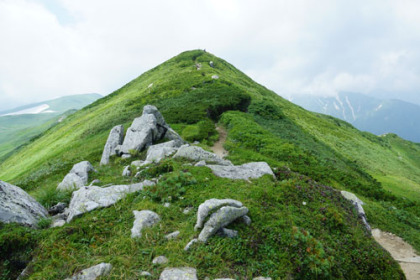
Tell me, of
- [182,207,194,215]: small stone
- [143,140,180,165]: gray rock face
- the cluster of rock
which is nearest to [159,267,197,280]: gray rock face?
[182,207,194,215]: small stone

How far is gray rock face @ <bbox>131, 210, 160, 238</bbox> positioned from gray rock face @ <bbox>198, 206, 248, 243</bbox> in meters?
2.17

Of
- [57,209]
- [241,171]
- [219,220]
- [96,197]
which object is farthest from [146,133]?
[219,220]

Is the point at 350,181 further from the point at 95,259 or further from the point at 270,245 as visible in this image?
the point at 95,259

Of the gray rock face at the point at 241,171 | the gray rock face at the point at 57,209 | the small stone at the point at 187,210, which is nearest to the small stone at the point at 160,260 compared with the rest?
the small stone at the point at 187,210

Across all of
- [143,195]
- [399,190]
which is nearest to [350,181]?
[399,190]

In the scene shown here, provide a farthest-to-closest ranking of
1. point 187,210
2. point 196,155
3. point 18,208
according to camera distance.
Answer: point 196,155 → point 187,210 → point 18,208

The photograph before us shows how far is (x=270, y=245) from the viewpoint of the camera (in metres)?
7.13

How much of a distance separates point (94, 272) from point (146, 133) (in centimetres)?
1478

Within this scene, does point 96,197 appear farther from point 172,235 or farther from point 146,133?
point 146,133

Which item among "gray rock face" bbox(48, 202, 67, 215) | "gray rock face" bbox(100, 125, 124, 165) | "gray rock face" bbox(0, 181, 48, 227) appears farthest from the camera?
"gray rock face" bbox(100, 125, 124, 165)

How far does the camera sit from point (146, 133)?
19688mm

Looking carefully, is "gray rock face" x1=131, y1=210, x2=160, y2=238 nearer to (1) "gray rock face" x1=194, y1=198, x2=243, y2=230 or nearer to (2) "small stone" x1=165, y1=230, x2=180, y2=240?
(2) "small stone" x1=165, y1=230, x2=180, y2=240

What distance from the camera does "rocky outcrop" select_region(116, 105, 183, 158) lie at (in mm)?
19405

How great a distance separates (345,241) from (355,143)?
50.9 metres
